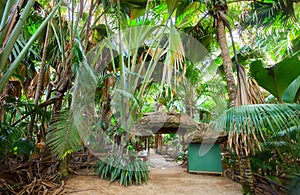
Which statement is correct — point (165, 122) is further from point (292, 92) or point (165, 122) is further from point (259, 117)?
point (259, 117)

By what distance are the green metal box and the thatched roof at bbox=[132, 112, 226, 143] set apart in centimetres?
17

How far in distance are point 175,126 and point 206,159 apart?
44.0 inches

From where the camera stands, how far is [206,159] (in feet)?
13.8

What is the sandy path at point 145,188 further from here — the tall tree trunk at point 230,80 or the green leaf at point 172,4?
the green leaf at point 172,4

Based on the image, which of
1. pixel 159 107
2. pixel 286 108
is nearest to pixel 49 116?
pixel 286 108

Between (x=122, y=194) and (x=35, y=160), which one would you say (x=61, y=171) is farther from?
(x=122, y=194)

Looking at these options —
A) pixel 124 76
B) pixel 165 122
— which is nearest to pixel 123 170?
pixel 124 76

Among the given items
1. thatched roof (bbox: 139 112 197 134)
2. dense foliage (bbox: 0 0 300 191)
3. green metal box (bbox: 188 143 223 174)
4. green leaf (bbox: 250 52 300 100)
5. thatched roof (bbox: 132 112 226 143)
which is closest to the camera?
dense foliage (bbox: 0 0 300 191)

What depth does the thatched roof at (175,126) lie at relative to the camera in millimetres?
4266

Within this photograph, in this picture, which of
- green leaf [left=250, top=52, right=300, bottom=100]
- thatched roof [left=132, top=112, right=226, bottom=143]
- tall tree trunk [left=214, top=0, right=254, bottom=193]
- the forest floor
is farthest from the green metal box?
green leaf [left=250, top=52, right=300, bottom=100]

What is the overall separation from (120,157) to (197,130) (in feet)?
7.01

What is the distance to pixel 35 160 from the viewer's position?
286cm

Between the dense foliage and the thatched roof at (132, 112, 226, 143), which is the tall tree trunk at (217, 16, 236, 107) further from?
the thatched roof at (132, 112, 226, 143)

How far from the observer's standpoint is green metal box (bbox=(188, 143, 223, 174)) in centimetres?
409
